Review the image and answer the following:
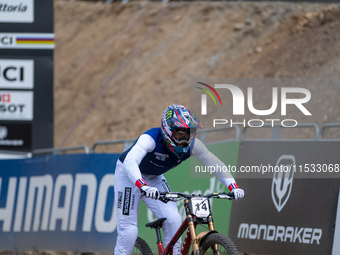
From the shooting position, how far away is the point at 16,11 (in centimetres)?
1243

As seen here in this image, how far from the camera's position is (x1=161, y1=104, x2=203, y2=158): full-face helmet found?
5.61m

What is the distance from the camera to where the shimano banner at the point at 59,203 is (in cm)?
967

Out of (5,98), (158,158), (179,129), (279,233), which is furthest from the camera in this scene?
(5,98)

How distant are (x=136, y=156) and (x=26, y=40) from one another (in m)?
7.66

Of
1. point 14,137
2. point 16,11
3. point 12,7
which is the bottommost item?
point 14,137

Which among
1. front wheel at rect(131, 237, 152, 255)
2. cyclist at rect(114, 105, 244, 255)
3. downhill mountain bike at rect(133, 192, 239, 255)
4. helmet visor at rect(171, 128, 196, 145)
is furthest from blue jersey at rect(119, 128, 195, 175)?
front wheel at rect(131, 237, 152, 255)

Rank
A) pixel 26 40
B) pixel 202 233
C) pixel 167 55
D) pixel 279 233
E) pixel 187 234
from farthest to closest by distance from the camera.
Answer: pixel 167 55, pixel 26 40, pixel 279 233, pixel 187 234, pixel 202 233

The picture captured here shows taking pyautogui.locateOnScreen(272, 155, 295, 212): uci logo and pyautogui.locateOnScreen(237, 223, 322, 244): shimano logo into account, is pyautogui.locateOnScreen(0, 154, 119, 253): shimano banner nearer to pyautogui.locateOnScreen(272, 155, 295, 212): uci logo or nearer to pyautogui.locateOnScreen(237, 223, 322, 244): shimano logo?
pyautogui.locateOnScreen(237, 223, 322, 244): shimano logo

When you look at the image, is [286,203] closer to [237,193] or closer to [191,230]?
[237,193]

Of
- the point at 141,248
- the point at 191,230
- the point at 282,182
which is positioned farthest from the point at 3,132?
the point at 191,230

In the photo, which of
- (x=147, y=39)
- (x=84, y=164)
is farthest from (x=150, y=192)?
(x=147, y=39)

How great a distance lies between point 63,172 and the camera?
10.3 meters

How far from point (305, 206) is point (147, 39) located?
68.7 ft

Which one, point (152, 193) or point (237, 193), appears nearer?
point (152, 193)
